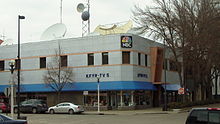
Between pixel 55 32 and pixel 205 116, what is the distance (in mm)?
42799

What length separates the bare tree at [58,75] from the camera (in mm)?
44119

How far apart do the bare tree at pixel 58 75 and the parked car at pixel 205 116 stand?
33.9m

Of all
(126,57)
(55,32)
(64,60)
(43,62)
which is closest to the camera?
(126,57)

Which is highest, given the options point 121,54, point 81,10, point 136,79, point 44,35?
point 81,10

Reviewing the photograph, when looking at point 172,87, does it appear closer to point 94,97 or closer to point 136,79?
point 136,79

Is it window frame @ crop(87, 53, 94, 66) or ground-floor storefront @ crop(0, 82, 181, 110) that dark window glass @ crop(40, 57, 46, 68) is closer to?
ground-floor storefront @ crop(0, 82, 181, 110)

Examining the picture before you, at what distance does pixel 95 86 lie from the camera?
43656mm

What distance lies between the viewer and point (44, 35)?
5228 cm

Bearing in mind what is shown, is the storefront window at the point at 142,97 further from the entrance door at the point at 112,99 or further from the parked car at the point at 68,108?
the parked car at the point at 68,108

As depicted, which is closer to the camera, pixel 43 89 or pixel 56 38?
pixel 43 89

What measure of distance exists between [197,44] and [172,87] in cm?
1311

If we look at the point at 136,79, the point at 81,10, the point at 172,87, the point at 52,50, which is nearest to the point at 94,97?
the point at 136,79

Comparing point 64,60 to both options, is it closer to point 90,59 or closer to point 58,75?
point 58,75

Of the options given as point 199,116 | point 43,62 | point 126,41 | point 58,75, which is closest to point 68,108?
point 58,75
